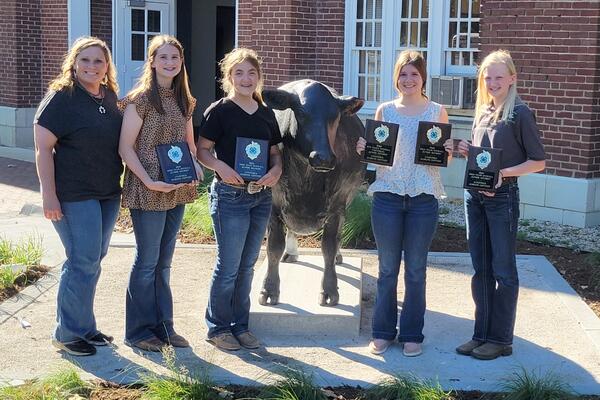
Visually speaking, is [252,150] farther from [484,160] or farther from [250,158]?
[484,160]

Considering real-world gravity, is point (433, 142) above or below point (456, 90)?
below

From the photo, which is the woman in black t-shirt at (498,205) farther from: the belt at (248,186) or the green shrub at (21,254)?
the green shrub at (21,254)

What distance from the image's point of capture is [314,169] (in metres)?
5.58

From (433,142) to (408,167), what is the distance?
256mm

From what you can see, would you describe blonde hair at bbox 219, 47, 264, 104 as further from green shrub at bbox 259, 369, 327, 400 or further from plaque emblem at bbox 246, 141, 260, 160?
green shrub at bbox 259, 369, 327, 400

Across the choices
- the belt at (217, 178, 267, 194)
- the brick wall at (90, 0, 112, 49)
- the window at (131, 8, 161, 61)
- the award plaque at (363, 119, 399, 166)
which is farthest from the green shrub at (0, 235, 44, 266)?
the brick wall at (90, 0, 112, 49)

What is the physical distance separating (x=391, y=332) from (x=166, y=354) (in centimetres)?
159

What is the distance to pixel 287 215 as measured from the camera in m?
6.22

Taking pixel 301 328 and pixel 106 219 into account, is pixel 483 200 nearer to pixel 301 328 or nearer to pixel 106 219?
pixel 301 328

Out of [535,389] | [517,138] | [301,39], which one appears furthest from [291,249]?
[301,39]

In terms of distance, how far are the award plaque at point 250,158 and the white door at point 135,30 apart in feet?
36.8

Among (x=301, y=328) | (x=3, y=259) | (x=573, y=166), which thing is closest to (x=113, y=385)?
(x=301, y=328)

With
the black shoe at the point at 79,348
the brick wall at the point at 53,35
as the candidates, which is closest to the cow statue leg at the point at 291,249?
the black shoe at the point at 79,348

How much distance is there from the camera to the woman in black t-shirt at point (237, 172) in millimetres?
5430
